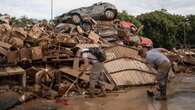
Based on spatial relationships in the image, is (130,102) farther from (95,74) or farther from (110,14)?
(110,14)

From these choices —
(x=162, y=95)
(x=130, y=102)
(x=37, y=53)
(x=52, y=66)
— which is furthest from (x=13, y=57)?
(x=162, y=95)

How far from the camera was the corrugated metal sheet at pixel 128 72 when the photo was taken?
50.6ft

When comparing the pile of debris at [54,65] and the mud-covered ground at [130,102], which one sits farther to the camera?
the pile of debris at [54,65]

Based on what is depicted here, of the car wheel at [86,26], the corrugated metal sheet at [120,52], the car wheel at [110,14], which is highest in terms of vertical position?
the car wheel at [110,14]

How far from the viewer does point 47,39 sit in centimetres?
1630

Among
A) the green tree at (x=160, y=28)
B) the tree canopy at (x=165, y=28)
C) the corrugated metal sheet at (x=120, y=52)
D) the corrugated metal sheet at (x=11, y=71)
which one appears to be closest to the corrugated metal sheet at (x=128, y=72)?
the corrugated metal sheet at (x=120, y=52)

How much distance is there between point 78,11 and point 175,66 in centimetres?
786

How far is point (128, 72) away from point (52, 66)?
3045 mm

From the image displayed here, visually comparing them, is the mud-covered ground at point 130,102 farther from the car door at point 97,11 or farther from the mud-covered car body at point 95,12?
the car door at point 97,11

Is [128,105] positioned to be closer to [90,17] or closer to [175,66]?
[175,66]

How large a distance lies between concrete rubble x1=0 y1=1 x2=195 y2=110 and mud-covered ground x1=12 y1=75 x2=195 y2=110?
675 mm

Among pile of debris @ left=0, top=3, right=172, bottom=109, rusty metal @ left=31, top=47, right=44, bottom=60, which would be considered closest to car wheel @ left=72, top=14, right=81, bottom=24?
pile of debris @ left=0, top=3, right=172, bottom=109

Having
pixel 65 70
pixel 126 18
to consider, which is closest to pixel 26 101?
pixel 65 70

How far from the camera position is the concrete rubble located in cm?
1375
